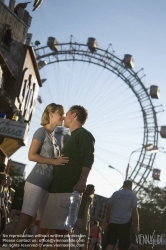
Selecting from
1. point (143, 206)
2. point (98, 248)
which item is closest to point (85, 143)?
point (98, 248)

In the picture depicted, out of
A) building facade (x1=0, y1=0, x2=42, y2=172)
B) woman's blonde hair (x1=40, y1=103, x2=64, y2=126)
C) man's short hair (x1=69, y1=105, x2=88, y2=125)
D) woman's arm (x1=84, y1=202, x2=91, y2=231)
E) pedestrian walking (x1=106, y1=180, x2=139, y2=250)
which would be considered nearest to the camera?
man's short hair (x1=69, y1=105, x2=88, y2=125)

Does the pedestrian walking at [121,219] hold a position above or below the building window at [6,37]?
below

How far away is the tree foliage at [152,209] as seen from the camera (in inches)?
2384

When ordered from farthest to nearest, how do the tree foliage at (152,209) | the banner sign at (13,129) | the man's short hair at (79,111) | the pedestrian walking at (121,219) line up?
the tree foliage at (152,209), the banner sign at (13,129), the pedestrian walking at (121,219), the man's short hair at (79,111)

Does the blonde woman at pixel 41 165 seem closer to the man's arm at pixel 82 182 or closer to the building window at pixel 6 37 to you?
the man's arm at pixel 82 182

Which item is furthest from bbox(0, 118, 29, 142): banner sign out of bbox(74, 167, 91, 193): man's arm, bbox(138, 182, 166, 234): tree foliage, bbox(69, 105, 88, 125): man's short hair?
bbox(138, 182, 166, 234): tree foliage

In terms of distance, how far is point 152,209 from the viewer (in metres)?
62.8

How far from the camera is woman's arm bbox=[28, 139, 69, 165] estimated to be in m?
5.50

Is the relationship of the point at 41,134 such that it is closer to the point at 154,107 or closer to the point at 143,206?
the point at 154,107

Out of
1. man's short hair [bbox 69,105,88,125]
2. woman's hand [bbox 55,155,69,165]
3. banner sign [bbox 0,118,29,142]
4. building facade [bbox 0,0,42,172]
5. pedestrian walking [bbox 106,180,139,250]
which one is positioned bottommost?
pedestrian walking [bbox 106,180,139,250]

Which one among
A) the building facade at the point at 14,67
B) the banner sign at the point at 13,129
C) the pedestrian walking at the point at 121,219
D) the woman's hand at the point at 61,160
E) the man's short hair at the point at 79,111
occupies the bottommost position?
the pedestrian walking at the point at 121,219

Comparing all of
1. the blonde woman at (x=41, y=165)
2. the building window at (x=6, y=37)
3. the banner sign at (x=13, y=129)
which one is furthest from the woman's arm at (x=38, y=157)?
the building window at (x=6, y=37)

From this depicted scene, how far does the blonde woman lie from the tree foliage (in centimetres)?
5548

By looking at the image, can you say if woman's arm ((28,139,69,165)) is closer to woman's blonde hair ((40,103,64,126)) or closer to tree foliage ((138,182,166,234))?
woman's blonde hair ((40,103,64,126))
